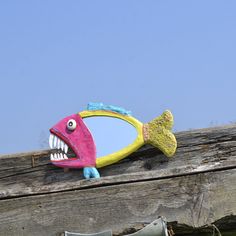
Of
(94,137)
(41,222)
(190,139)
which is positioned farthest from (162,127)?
(41,222)

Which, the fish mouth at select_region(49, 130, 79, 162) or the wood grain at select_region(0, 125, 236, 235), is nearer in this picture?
the wood grain at select_region(0, 125, 236, 235)

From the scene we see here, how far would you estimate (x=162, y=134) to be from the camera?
2.04 meters

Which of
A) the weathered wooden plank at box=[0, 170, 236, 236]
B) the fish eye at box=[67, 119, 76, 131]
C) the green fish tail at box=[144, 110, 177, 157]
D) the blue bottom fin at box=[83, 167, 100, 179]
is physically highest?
the fish eye at box=[67, 119, 76, 131]

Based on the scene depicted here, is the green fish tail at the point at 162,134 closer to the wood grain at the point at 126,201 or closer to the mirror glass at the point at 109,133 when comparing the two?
the mirror glass at the point at 109,133

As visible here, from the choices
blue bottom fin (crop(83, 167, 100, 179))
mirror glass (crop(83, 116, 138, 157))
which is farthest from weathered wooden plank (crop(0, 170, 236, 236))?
mirror glass (crop(83, 116, 138, 157))

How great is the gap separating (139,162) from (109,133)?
15 cm

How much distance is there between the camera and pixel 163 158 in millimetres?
2043

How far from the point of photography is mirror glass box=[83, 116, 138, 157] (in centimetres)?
208

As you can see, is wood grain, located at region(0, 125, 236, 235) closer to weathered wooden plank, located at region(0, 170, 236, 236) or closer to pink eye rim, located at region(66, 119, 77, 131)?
weathered wooden plank, located at region(0, 170, 236, 236)

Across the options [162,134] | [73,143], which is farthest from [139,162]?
[73,143]

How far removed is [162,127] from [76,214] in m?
0.46

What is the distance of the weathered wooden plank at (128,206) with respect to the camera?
5.77 feet

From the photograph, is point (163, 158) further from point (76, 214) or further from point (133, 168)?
point (76, 214)

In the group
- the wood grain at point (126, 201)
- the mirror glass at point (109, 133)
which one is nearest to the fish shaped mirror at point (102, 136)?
the mirror glass at point (109, 133)
